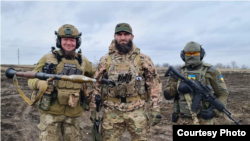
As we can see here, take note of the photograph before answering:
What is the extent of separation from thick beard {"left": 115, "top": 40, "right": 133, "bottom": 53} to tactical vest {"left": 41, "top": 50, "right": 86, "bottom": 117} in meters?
0.85

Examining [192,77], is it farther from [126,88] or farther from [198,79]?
[126,88]

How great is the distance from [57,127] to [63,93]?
68 cm

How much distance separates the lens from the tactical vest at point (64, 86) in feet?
13.9

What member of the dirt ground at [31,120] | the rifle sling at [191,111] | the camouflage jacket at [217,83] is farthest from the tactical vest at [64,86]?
the dirt ground at [31,120]

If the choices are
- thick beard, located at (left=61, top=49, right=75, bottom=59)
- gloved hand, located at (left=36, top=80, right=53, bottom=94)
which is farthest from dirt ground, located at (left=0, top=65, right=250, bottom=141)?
thick beard, located at (left=61, top=49, right=75, bottom=59)

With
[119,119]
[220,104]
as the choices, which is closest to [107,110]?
[119,119]

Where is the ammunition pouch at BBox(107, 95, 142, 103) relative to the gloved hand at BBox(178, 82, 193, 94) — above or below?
below

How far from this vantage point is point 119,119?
4.30 meters

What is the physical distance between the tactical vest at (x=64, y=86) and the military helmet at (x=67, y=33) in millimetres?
297

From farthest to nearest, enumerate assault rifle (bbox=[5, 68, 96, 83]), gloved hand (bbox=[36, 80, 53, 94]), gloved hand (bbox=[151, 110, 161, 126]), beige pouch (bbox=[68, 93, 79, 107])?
1. gloved hand (bbox=[151, 110, 161, 126])
2. beige pouch (bbox=[68, 93, 79, 107])
3. gloved hand (bbox=[36, 80, 53, 94])
4. assault rifle (bbox=[5, 68, 96, 83])

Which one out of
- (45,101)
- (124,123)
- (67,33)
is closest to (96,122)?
(124,123)

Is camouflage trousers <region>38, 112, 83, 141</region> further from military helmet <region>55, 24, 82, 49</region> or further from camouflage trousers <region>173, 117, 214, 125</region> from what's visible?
camouflage trousers <region>173, 117, 214, 125</region>

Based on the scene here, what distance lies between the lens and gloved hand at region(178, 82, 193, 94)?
15.3 feet

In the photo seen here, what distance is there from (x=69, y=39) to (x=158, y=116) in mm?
2304
